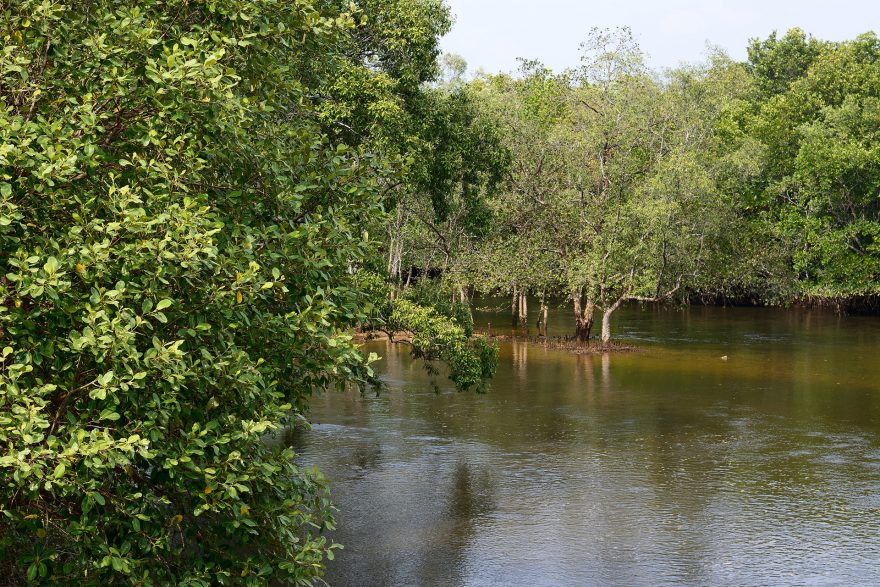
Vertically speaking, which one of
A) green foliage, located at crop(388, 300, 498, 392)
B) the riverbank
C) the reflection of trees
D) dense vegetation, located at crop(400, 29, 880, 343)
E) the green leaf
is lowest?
the reflection of trees

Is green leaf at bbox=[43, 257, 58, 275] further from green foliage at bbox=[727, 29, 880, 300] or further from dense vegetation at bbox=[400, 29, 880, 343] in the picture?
green foliage at bbox=[727, 29, 880, 300]

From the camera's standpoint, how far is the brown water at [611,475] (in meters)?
17.7

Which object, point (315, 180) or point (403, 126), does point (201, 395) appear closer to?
point (315, 180)

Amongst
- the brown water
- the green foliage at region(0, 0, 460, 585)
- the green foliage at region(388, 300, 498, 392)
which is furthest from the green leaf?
the green foliage at region(388, 300, 498, 392)

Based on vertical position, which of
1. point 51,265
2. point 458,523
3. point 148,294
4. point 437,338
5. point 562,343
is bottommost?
point 458,523

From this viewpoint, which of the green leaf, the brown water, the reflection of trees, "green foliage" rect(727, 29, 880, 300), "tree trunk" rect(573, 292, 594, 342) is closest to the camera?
the green leaf

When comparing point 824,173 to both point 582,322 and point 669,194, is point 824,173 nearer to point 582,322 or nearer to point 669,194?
point 669,194

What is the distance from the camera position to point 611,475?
2416cm

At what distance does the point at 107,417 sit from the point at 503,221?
1666 inches

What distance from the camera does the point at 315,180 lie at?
13.2 metres

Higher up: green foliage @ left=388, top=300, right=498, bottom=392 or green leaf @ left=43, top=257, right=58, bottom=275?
green leaf @ left=43, top=257, right=58, bottom=275

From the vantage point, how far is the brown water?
17.7 meters

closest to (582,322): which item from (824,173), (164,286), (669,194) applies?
(669,194)

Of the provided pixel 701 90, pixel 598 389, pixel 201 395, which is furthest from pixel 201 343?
pixel 701 90
